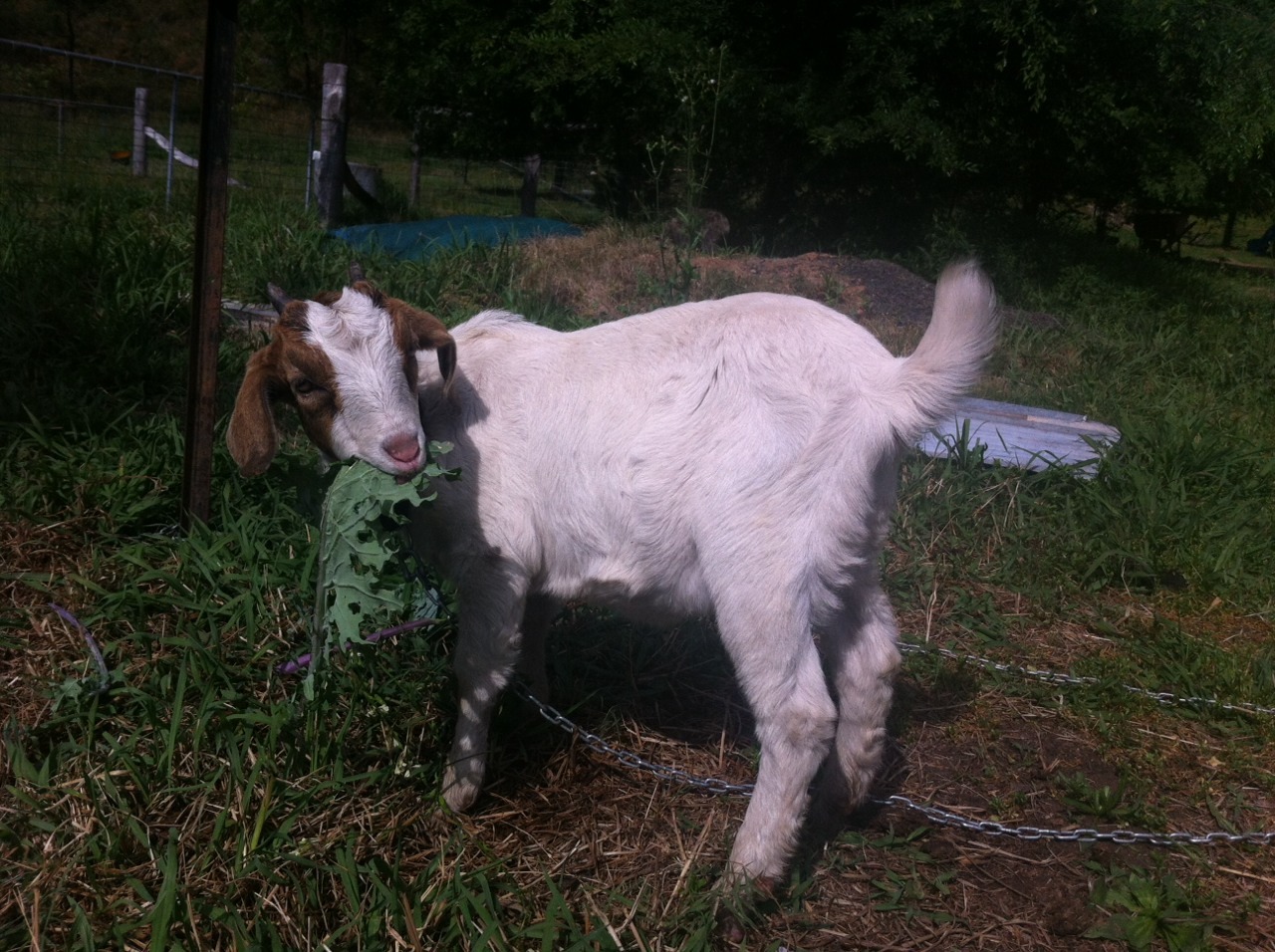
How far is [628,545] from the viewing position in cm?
255

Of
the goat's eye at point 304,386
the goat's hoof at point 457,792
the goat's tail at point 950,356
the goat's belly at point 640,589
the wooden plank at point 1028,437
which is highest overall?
the goat's tail at point 950,356

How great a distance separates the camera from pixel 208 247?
3170mm

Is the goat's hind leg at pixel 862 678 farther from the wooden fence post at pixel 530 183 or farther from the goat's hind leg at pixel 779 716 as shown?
the wooden fence post at pixel 530 183

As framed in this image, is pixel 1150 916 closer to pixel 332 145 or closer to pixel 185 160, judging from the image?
pixel 332 145

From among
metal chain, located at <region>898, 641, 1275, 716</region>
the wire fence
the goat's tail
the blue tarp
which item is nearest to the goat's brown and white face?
the goat's tail

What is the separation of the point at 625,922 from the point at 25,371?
3499 millimetres

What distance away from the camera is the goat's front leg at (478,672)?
268cm

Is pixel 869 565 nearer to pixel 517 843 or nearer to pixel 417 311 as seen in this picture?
pixel 517 843

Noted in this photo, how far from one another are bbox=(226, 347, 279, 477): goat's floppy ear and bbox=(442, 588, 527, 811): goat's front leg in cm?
65

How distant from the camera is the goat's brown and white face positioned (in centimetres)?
247

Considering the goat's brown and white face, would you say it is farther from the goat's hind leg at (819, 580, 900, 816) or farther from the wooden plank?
the wooden plank

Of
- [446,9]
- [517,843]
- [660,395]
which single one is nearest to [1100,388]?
[660,395]

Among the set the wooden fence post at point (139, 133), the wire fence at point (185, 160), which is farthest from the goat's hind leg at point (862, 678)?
the wooden fence post at point (139, 133)

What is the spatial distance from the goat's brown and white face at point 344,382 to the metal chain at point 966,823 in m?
0.86
